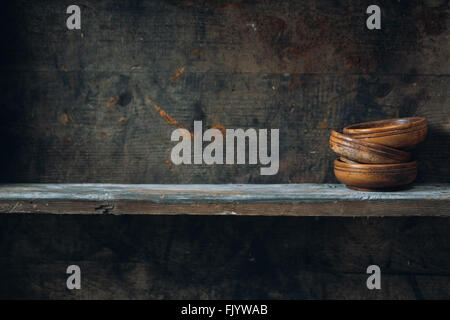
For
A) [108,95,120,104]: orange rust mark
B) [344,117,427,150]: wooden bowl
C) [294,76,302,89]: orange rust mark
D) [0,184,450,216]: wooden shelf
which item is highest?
[294,76,302,89]: orange rust mark

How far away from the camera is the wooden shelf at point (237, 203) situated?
3.76 ft

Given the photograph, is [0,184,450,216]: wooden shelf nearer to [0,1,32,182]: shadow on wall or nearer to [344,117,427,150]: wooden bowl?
[344,117,427,150]: wooden bowl

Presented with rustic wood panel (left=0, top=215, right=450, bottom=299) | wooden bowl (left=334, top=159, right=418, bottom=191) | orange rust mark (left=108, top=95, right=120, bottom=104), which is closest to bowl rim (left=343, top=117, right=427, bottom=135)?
wooden bowl (left=334, top=159, right=418, bottom=191)

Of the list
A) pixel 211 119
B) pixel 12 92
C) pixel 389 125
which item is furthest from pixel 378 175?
pixel 12 92

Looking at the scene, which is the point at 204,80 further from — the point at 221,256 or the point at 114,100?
the point at 221,256

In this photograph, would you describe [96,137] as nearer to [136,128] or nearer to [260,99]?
[136,128]

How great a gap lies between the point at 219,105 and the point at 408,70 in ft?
2.17

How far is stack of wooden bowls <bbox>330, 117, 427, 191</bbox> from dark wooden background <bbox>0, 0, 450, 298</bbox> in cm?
23

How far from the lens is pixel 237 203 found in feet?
3.82

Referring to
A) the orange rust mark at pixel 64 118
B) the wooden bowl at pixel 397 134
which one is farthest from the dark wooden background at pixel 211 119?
the wooden bowl at pixel 397 134

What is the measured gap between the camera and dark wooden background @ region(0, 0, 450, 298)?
4.58ft

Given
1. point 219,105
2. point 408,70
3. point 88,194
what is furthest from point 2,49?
point 408,70

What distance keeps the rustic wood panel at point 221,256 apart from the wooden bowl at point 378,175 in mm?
294

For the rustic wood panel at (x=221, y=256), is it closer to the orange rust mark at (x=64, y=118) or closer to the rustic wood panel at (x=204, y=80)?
the rustic wood panel at (x=204, y=80)
